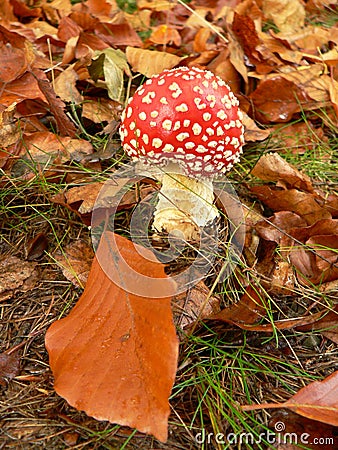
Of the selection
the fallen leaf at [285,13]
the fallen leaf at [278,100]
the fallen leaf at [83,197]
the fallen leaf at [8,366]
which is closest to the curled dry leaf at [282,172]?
the fallen leaf at [278,100]

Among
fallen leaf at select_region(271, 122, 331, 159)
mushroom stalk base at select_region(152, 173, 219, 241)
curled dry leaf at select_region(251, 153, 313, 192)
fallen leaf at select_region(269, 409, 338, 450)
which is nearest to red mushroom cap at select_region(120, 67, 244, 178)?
mushroom stalk base at select_region(152, 173, 219, 241)

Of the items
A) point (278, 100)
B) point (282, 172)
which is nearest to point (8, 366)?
point (282, 172)

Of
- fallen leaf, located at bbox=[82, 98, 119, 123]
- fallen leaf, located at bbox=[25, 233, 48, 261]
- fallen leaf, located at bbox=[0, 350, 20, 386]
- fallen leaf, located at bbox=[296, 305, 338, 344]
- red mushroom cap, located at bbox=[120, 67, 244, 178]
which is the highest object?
red mushroom cap, located at bbox=[120, 67, 244, 178]

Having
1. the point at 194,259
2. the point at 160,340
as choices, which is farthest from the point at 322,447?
the point at 194,259

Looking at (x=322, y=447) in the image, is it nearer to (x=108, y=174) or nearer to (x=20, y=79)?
(x=108, y=174)

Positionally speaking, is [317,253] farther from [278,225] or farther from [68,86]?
[68,86]

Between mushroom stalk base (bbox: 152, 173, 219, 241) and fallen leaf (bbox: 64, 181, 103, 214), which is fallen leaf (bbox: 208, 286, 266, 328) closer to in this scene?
mushroom stalk base (bbox: 152, 173, 219, 241)
